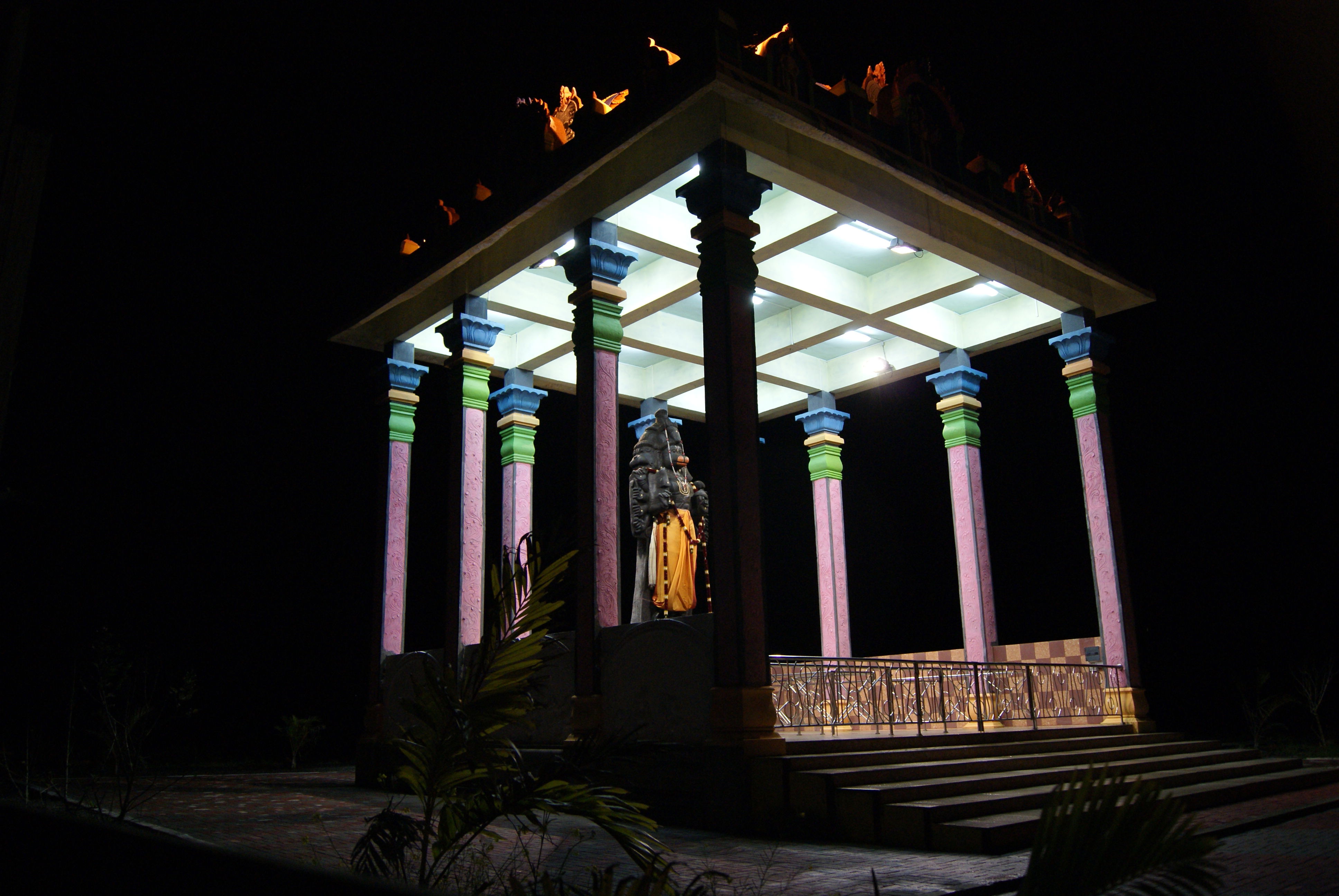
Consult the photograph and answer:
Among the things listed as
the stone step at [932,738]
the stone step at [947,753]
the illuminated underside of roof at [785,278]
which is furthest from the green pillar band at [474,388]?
the stone step at [947,753]

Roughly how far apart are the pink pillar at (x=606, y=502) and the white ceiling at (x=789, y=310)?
1.84 metres

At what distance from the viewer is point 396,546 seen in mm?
Result: 13055

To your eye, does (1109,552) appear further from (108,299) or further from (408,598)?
(108,299)

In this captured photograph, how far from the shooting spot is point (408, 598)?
20078 mm

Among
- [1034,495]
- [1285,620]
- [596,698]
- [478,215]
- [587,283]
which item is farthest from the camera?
[1034,495]

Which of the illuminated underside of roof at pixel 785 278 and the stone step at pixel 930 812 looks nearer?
the stone step at pixel 930 812

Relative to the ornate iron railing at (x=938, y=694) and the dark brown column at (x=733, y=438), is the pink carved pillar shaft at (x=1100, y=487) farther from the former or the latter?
the dark brown column at (x=733, y=438)

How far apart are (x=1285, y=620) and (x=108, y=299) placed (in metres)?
19.2

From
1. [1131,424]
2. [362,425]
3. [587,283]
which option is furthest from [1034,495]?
[362,425]

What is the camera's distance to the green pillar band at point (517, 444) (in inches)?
561

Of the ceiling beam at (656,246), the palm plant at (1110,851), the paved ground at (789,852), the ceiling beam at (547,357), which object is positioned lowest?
the paved ground at (789,852)

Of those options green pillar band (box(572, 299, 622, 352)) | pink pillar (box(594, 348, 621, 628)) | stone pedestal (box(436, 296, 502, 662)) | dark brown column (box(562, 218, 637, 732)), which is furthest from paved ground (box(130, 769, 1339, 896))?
green pillar band (box(572, 299, 622, 352))

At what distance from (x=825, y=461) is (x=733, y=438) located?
7563 mm

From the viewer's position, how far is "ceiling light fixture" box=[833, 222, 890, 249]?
1141 centimetres
